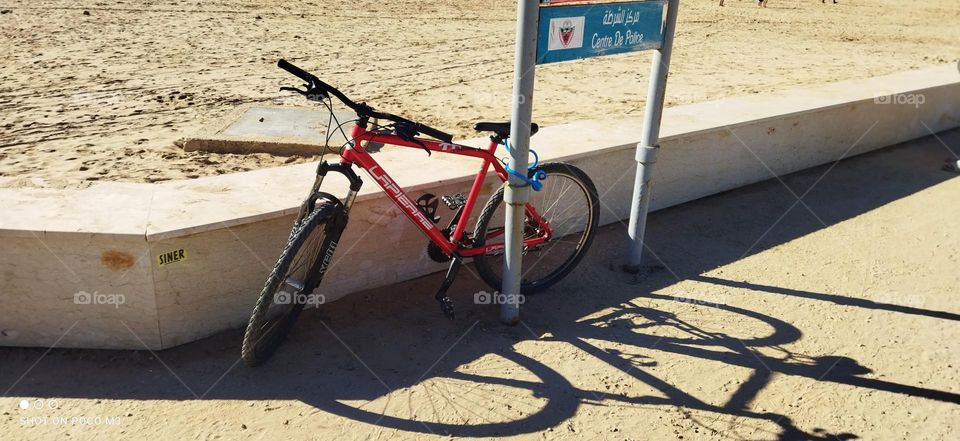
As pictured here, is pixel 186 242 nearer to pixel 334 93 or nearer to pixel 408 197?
pixel 334 93

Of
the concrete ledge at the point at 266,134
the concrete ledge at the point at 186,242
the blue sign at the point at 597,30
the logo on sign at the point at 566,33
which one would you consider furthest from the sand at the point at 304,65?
the logo on sign at the point at 566,33

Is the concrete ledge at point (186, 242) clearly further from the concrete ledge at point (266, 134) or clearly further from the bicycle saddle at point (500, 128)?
the concrete ledge at point (266, 134)

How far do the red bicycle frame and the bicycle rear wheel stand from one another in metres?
0.26

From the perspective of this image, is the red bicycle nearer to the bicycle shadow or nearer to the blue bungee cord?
the blue bungee cord

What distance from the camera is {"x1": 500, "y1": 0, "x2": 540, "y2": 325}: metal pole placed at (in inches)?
151

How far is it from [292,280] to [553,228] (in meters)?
2.09

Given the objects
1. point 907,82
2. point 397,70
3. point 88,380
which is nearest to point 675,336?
point 88,380

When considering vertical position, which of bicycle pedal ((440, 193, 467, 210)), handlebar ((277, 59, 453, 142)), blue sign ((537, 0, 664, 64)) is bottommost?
bicycle pedal ((440, 193, 467, 210))

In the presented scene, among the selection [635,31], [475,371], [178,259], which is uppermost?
[635,31]

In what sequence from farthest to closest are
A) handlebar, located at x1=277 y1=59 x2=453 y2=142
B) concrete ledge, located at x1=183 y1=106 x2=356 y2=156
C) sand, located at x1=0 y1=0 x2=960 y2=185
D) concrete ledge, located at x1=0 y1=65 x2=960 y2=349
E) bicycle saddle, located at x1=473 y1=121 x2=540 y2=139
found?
sand, located at x1=0 y1=0 x2=960 y2=185
concrete ledge, located at x1=183 y1=106 x2=356 y2=156
bicycle saddle, located at x1=473 y1=121 x2=540 y2=139
concrete ledge, located at x1=0 y1=65 x2=960 y2=349
handlebar, located at x1=277 y1=59 x2=453 y2=142

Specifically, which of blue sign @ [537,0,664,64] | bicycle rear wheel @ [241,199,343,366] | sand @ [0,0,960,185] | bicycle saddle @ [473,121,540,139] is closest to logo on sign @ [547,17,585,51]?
blue sign @ [537,0,664,64]

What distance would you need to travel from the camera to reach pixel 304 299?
406 centimetres

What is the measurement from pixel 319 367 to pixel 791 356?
2487 mm

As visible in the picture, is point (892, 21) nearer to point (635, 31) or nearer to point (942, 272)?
point (942, 272)
